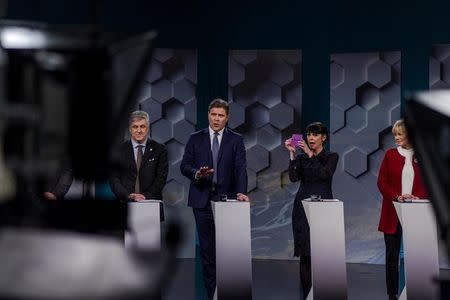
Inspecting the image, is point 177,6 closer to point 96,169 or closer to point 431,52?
point 431,52

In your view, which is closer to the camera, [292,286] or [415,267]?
[415,267]

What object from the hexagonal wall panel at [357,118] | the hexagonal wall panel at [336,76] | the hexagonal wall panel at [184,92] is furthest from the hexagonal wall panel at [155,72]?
the hexagonal wall panel at [357,118]

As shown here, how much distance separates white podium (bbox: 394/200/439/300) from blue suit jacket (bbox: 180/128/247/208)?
126 cm

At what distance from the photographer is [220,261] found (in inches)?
191

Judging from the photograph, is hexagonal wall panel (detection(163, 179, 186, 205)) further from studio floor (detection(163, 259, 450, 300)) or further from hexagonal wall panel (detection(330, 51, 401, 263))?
hexagonal wall panel (detection(330, 51, 401, 263))

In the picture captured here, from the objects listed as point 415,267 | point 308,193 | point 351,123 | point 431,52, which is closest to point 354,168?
point 351,123

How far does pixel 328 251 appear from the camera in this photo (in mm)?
4805

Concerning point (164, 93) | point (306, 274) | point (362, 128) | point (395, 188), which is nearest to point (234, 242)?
point (306, 274)

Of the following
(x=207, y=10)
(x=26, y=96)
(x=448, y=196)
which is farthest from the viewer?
(x=207, y=10)

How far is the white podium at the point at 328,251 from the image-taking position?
4793 millimetres

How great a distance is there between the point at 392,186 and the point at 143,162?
5.53 feet

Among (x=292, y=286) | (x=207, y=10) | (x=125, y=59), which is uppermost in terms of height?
(x=207, y=10)

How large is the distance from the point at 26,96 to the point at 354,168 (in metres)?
6.39

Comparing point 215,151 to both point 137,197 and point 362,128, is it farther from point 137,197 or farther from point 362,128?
point 362,128
